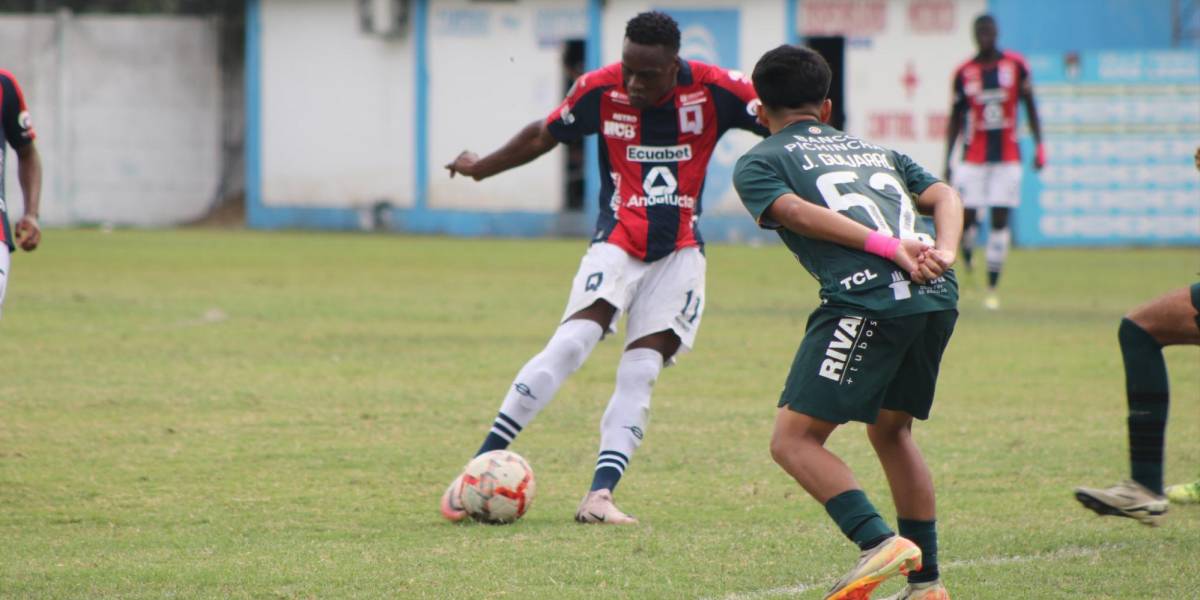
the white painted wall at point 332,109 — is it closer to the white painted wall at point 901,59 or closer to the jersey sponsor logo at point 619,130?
the white painted wall at point 901,59

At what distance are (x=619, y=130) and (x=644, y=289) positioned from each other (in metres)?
0.65

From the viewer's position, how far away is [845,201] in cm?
488

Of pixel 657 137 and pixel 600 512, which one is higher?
pixel 657 137

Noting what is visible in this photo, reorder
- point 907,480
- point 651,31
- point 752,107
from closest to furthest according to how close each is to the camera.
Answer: point 907,480 < point 651,31 < point 752,107

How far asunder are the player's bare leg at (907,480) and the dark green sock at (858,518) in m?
0.32

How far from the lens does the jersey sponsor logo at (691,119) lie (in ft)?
22.1

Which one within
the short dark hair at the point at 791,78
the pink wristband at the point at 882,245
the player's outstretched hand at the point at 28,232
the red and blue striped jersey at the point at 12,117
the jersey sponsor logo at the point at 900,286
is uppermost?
the short dark hair at the point at 791,78

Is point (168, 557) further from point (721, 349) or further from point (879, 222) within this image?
point (721, 349)

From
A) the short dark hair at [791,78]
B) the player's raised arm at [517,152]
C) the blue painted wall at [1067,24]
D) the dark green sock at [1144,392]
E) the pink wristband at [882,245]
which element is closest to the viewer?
the pink wristband at [882,245]

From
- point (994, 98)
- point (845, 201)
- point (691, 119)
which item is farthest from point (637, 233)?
point (994, 98)

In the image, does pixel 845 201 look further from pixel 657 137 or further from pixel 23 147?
pixel 23 147

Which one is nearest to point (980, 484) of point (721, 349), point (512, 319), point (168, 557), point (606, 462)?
point (606, 462)

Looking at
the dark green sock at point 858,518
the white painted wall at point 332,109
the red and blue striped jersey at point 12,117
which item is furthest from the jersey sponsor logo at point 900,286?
the white painted wall at point 332,109

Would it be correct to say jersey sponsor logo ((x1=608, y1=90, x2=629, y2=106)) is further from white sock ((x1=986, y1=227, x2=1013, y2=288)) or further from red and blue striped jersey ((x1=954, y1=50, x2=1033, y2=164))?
red and blue striped jersey ((x1=954, y1=50, x2=1033, y2=164))
